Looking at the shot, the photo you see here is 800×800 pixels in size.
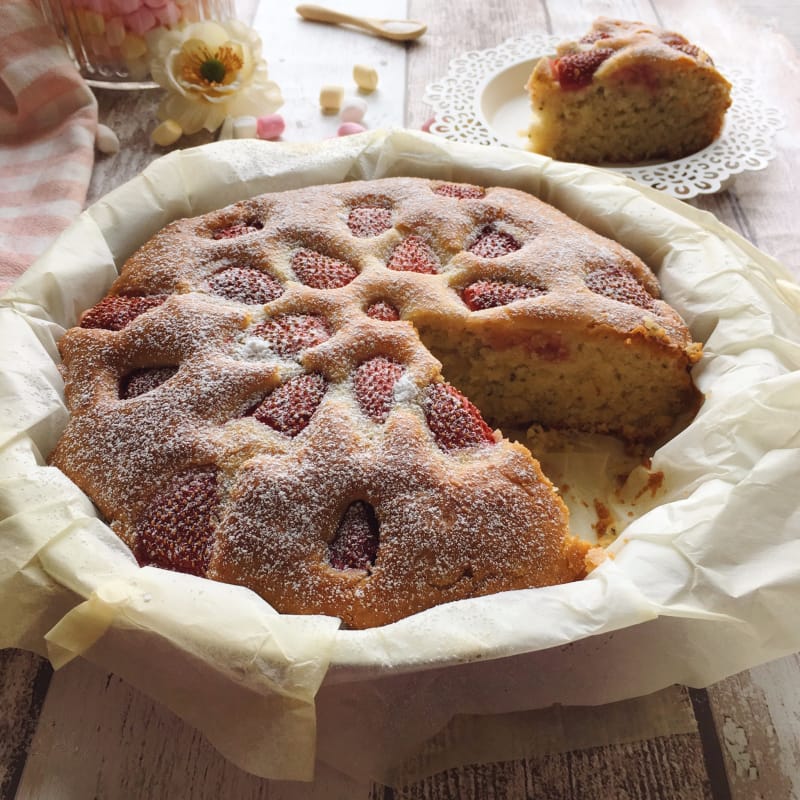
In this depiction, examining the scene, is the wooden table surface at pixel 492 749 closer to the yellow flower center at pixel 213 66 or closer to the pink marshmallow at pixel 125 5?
the yellow flower center at pixel 213 66

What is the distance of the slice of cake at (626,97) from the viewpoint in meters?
2.92

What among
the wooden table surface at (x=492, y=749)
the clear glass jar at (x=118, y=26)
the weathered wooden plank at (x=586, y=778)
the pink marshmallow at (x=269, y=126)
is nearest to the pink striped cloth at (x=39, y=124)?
the clear glass jar at (x=118, y=26)

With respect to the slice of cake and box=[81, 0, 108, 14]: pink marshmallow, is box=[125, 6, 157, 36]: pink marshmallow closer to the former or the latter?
box=[81, 0, 108, 14]: pink marshmallow

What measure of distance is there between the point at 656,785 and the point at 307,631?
692 mm

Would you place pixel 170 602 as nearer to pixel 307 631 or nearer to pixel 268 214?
pixel 307 631

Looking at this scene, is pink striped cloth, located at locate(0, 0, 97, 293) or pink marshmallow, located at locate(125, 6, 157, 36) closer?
pink striped cloth, located at locate(0, 0, 97, 293)

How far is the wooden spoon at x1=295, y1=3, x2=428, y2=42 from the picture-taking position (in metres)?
3.63

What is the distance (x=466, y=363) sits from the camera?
2156 millimetres

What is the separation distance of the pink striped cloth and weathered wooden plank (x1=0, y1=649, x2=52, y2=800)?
1.53 metres

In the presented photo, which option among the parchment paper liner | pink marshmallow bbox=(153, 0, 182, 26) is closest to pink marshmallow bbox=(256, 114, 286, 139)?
pink marshmallow bbox=(153, 0, 182, 26)

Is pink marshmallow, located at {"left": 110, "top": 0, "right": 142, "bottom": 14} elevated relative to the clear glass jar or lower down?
elevated

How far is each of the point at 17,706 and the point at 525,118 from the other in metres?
2.58

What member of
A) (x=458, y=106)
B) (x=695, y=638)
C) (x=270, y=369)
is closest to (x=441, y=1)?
(x=458, y=106)

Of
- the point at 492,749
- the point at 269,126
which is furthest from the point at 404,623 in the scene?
the point at 269,126
